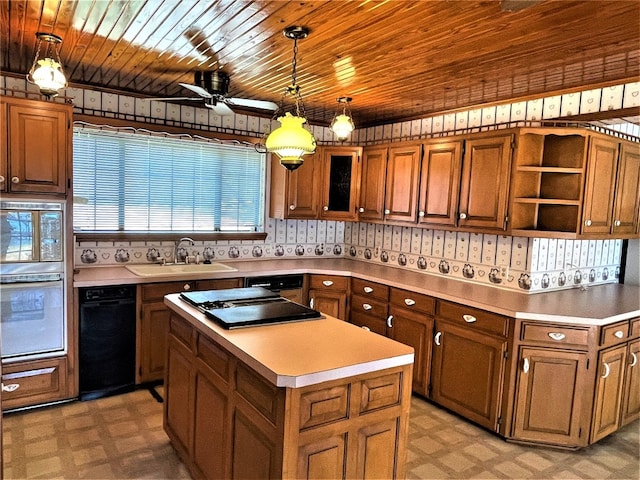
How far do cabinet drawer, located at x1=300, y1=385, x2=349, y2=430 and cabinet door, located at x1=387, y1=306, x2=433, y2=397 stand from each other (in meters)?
1.88

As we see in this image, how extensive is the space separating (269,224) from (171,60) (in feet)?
7.00

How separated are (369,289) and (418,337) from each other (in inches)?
26.7

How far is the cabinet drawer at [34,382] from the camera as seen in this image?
10.2ft

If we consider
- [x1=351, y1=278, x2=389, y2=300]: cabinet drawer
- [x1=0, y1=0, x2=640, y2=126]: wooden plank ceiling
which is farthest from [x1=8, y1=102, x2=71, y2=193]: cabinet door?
[x1=351, y1=278, x2=389, y2=300]: cabinet drawer

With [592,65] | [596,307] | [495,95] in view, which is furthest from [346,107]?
[596,307]

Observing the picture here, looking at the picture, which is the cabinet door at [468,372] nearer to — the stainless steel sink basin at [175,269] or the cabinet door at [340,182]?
the cabinet door at [340,182]

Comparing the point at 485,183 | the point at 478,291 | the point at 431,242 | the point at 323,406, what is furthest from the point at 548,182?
the point at 323,406

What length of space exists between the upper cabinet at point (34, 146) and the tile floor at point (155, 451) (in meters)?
1.59

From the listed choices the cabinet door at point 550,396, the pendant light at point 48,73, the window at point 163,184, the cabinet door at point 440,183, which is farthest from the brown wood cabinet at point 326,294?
the pendant light at point 48,73

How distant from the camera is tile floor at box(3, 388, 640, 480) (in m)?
2.60

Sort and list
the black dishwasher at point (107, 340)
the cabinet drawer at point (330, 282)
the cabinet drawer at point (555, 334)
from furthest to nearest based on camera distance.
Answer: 1. the cabinet drawer at point (330, 282)
2. the black dishwasher at point (107, 340)
3. the cabinet drawer at point (555, 334)

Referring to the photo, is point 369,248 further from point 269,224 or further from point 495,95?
point 495,95

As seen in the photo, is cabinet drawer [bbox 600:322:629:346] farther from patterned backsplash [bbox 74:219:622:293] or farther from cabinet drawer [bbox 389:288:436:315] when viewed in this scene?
cabinet drawer [bbox 389:288:436:315]

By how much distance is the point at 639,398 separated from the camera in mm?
3352
